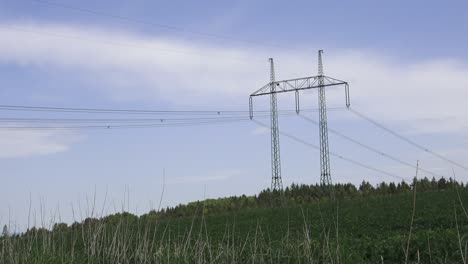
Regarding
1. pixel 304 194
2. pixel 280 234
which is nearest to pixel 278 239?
pixel 280 234

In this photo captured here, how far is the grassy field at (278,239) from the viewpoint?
9156mm

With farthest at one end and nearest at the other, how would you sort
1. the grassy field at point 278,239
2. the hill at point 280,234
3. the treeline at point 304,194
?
the treeline at point 304,194 → the hill at point 280,234 → the grassy field at point 278,239

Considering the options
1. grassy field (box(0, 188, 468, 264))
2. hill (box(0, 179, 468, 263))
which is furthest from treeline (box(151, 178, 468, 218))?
grassy field (box(0, 188, 468, 264))

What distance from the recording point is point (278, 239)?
14500 mm

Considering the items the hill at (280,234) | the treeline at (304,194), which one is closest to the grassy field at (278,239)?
the hill at (280,234)

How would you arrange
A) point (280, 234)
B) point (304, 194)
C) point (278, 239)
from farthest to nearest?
point (304, 194) → point (280, 234) → point (278, 239)

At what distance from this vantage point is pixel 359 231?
15781 millimetres

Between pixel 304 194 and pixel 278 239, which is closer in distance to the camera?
pixel 278 239

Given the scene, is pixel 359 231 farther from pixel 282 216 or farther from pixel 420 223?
pixel 282 216

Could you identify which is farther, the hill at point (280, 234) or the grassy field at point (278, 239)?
the hill at point (280, 234)

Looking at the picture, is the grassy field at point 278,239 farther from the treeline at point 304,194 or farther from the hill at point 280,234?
the treeline at point 304,194

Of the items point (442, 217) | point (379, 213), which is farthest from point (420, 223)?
point (379, 213)

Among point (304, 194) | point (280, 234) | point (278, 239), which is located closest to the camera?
point (278, 239)

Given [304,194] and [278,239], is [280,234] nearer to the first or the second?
[278,239]
